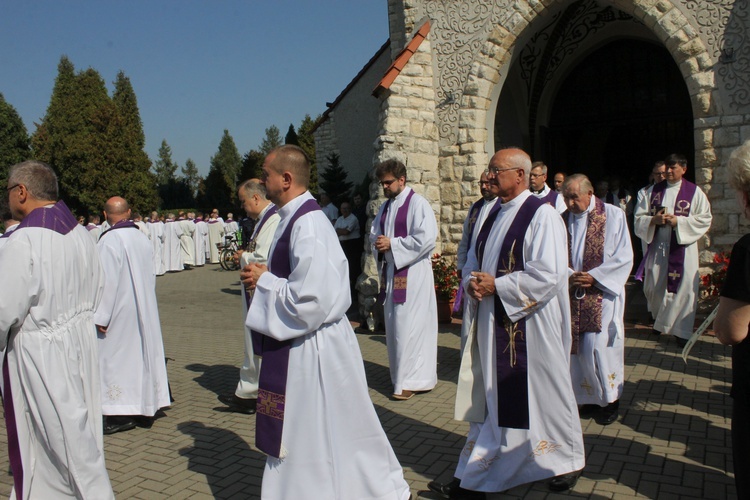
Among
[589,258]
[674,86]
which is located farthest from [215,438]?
[674,86]

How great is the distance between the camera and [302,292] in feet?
10.5

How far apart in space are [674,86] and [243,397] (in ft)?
34.3

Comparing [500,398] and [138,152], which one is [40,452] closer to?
[500,398]

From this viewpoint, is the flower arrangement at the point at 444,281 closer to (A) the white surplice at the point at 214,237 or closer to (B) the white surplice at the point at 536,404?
(B) the white surplice at the point at 536,404

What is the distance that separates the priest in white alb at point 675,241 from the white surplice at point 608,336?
100 inches

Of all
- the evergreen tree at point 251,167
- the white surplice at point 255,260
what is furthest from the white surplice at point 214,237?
the white surplice at point 255,260

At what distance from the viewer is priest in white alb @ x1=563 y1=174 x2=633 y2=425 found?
5.05 metres

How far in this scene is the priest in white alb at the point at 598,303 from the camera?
505cm

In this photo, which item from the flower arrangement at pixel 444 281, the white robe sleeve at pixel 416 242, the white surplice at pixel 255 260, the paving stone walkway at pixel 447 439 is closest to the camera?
the paving stone walkway at pixel 447 439

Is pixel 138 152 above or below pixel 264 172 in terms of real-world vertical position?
above

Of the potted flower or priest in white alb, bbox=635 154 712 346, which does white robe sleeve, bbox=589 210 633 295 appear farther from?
the potted flower

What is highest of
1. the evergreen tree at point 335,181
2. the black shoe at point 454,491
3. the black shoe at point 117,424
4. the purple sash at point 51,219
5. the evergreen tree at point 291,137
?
the evergreen tree at point 291,137

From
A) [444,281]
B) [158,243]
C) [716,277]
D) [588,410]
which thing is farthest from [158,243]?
[588,410]

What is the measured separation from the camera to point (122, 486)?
4309 mm
